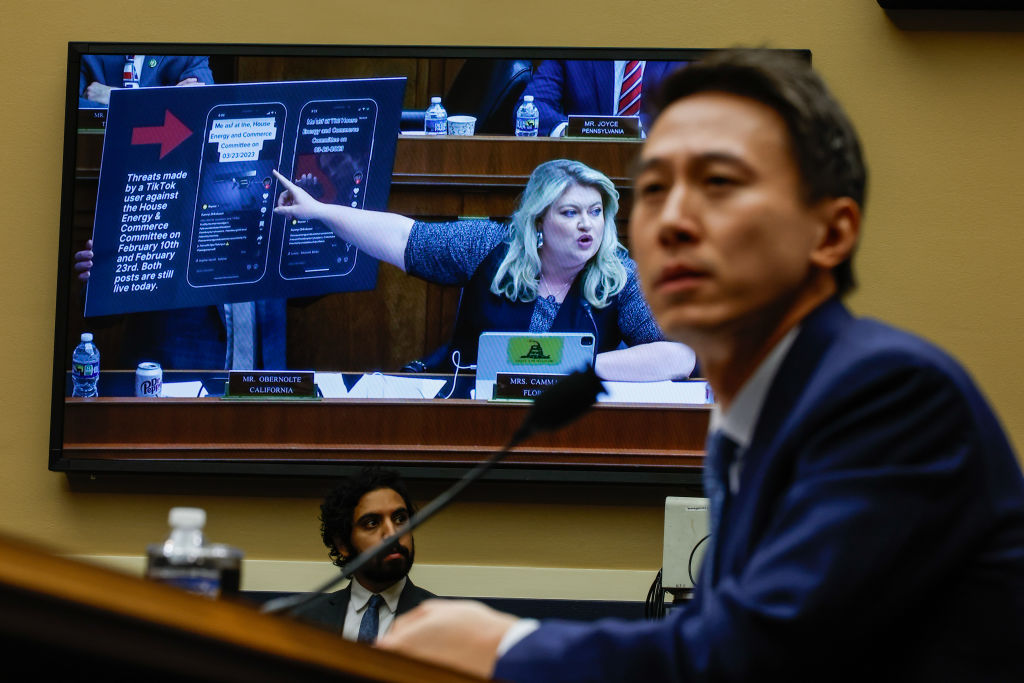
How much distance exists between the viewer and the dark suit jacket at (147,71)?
4160 millimetres

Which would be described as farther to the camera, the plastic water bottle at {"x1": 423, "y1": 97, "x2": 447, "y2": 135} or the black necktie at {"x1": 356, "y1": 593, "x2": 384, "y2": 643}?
the plastic water bottle at {"x1": 423, "y1": 97, "x2": 447, "y2": 135}

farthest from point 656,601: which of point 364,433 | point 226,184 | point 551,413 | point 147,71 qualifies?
point 551,413

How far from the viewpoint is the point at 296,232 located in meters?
4.16

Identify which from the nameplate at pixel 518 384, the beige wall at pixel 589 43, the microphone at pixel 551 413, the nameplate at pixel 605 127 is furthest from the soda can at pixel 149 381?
the microphone at pixel 551 413

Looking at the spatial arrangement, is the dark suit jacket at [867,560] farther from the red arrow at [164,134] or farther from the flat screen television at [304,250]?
the red arrow at [164,134]

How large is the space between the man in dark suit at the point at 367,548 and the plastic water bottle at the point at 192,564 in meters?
2.41

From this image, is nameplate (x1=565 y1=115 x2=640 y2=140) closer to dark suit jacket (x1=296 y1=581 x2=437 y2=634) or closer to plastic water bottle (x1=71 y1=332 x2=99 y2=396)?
dark suit jacket (x1=296 y1=581 x2=437 y2=634)

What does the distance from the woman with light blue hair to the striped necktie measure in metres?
0.24

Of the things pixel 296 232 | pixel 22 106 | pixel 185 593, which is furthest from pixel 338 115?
pixel 185 593

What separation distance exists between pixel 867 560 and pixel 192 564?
59cm

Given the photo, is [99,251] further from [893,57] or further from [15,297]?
[893,57]

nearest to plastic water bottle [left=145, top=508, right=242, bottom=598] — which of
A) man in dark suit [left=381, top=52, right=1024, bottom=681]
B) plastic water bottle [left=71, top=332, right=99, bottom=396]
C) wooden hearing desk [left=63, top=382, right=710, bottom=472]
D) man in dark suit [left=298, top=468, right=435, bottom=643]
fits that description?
man in dark suit [left=381, top=52, right=1024, bottom=681]

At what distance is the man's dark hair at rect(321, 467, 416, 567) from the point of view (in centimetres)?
379

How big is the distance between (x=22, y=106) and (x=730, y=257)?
12.6ft
